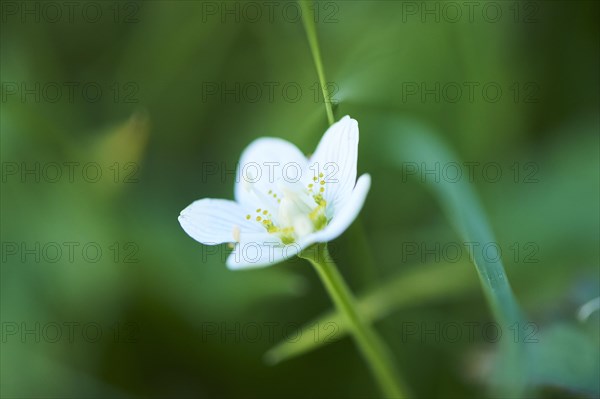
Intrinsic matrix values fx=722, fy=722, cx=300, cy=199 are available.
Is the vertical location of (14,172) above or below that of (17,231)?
above

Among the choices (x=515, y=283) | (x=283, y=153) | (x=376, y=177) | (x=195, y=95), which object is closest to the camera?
(x=283, y=153)

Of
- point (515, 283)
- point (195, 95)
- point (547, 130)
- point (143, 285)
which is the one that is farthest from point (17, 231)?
point (547, 130)

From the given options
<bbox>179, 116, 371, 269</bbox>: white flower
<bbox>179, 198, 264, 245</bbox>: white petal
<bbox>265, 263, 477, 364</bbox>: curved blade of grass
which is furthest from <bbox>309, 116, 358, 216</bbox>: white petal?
<bbox>265, 263, 477, 364</bbox>: curved blade of grass

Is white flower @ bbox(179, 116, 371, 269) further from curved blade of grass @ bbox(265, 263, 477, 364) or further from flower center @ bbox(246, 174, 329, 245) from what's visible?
curved blade of grass @ bbox(265, 263, 477, 364)

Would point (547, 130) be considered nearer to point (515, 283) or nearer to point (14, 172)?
point (515, 283)

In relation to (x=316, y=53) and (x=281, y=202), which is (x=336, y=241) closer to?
(x=281, y=202)

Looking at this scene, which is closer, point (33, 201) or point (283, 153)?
point (283, 153)

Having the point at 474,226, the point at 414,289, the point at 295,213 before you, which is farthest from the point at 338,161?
the point at 414,289

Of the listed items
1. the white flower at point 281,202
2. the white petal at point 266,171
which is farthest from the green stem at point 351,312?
the white petal at point 266,171
